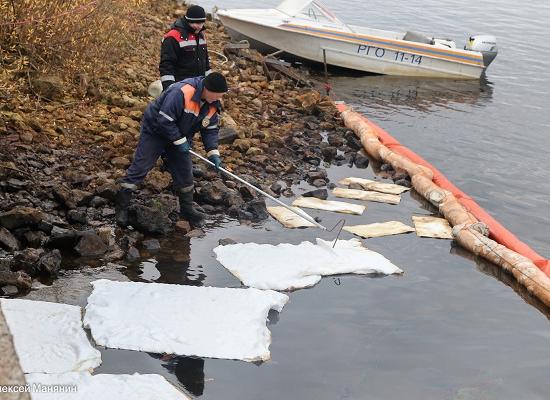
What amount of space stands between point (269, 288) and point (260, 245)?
3.07 ft

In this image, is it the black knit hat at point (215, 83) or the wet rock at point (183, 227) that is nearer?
the black knit hat at point (215, 83)

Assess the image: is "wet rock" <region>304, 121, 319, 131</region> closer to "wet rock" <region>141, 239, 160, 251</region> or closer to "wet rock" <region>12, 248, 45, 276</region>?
"wet rock" <region>141, 239, 160, 251</region>

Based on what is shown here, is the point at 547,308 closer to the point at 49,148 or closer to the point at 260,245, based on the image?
the point at 260,245

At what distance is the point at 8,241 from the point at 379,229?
443 centimetres

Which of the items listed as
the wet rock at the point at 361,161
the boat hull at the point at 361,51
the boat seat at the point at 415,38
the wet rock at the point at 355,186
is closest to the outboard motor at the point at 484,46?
the boat hull at the point at 361,51

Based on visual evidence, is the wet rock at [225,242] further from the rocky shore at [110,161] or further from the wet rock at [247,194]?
the wet rock at [247,194]

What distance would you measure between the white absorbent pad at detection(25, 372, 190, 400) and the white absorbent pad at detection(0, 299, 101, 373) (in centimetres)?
17

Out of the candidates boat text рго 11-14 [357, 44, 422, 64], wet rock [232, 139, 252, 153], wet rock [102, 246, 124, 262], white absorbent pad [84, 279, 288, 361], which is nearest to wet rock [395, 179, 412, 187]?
wet rock [232, 139, 252, 153]

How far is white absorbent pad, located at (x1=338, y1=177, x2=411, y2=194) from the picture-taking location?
10972 mm

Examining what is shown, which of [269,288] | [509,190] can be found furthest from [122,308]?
[509,190]

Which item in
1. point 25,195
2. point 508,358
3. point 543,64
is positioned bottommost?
point 508,358

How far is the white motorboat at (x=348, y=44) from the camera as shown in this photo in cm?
1841

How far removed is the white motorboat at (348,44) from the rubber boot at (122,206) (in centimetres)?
1083

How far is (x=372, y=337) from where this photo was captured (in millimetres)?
6867
